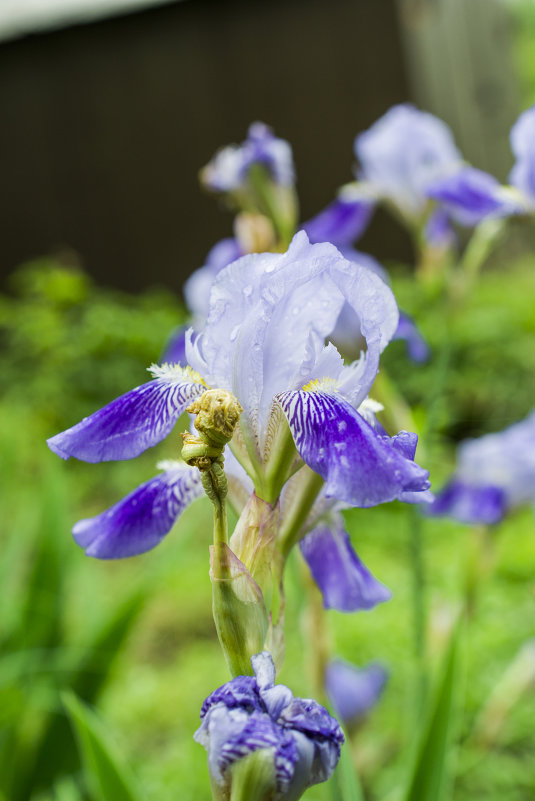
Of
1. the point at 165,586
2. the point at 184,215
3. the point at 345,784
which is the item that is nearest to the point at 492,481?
the point at 345,784

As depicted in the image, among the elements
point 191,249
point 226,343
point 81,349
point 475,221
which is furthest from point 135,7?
point 226,343

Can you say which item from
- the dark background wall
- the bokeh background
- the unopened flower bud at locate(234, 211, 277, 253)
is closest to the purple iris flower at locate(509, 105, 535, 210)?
the unopened flower bud at locate(234, 211, 277, 253)

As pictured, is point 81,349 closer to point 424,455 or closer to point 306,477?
point 424,455

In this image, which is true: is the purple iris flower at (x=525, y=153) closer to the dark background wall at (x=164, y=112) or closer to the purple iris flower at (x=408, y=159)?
the purple iris flower at (x=408, y=159)

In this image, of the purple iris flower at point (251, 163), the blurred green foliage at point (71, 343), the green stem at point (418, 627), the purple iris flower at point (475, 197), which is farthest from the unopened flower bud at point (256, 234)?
A: the blurred green foliage at point (71, 343)

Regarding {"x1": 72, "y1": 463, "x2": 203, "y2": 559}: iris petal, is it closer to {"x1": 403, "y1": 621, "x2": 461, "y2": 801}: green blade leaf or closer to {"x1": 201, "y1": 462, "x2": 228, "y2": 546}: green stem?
{"x1": 201, "y1": 462, "x2": 228, "y2": 546}: green stem
